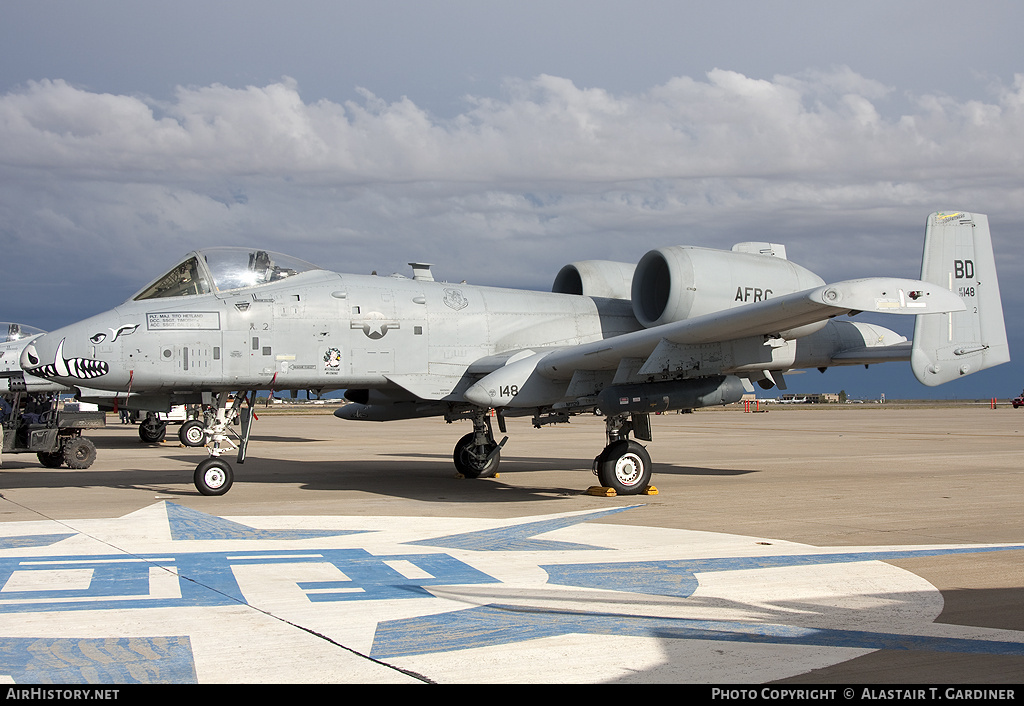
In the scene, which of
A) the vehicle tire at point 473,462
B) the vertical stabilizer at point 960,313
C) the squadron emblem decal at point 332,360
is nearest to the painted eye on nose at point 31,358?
the squadron emblem decal at point 332,360

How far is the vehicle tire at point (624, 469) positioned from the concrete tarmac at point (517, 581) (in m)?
0.23

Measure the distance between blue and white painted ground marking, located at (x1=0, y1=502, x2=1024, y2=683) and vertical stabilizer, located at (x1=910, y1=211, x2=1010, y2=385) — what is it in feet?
14.7

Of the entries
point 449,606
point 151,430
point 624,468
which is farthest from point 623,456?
point 151,430

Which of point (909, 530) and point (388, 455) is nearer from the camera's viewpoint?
point (909, 530)

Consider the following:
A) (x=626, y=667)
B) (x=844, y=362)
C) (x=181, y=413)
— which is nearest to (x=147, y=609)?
(x=626, y=667)

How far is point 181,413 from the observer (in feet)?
101

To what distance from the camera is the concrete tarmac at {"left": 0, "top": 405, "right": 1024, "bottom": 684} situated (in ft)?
15.3

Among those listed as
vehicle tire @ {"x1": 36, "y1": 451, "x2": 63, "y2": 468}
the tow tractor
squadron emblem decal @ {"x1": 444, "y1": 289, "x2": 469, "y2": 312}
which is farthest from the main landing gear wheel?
squadron emblem decal @ {"x1": 444, "y1": 289, "x2": 469, "y2": 312}

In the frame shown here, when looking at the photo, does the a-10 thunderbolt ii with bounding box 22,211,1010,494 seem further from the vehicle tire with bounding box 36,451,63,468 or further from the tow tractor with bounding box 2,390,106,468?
the vehicle tire with bounding box 36,451,63,468

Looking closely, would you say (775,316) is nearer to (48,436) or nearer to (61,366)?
(61,366)

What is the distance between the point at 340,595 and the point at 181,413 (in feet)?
87.0

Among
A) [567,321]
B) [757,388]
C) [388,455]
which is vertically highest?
[567,321]

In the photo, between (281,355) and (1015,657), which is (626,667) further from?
(281,355)

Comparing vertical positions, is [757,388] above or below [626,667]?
above
